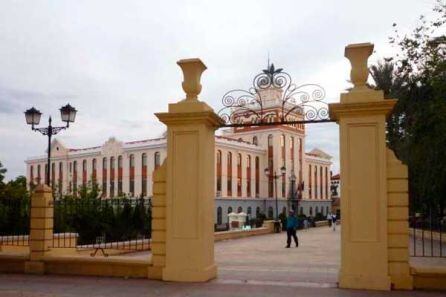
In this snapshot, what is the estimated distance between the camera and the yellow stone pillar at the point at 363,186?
32.5 feet

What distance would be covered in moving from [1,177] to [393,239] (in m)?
17.6

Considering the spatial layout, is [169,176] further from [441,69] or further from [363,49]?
[441,69]

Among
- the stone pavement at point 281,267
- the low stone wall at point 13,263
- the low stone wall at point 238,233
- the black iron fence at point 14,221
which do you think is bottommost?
the low stone wall at point 238,233

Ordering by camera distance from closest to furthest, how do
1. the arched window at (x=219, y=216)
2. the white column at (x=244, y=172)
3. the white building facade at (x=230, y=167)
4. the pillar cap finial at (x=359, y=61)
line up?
the pillar cap finial at (x=359, y=61)
the arched window at (x=219, y=216)
the white building facade at (x=230, y=167)
the white column at (x=244, y=172)

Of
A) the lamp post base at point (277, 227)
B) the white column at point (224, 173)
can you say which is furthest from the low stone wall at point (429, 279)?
the white column at point (224, 173)

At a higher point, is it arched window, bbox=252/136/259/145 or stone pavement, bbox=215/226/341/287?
arched window, bbox=252/136/259/145

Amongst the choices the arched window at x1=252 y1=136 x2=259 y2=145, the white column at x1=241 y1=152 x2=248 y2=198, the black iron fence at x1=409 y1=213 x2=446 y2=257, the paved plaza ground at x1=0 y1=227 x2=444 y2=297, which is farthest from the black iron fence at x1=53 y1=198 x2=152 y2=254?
the arched window at x1=252 y1=136 x2=259 y2=145

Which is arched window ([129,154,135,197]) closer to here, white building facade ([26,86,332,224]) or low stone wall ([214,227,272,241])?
white building facade ([26,86,332,224])

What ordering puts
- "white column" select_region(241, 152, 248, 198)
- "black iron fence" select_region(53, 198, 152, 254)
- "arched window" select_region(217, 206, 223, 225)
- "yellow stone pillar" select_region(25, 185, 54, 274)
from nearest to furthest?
"yellow stone pillar" select_region(25, 185, 54, 274) < "black iron fence" select_region(53, 198, 152, 254) < "arched window" select_region(217, 206, 223, 225) < "white column" select_region(241, 152, 248, 198)

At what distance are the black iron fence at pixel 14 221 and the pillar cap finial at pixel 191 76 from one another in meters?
7.00

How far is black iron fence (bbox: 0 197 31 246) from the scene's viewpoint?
16.1 metres

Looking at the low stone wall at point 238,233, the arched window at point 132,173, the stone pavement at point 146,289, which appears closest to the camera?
the stone pavement at point 146,289

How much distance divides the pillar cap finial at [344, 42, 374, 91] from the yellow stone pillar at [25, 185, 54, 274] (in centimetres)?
727

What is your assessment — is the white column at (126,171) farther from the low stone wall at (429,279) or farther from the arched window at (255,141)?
the low stone wall at (429,279)
